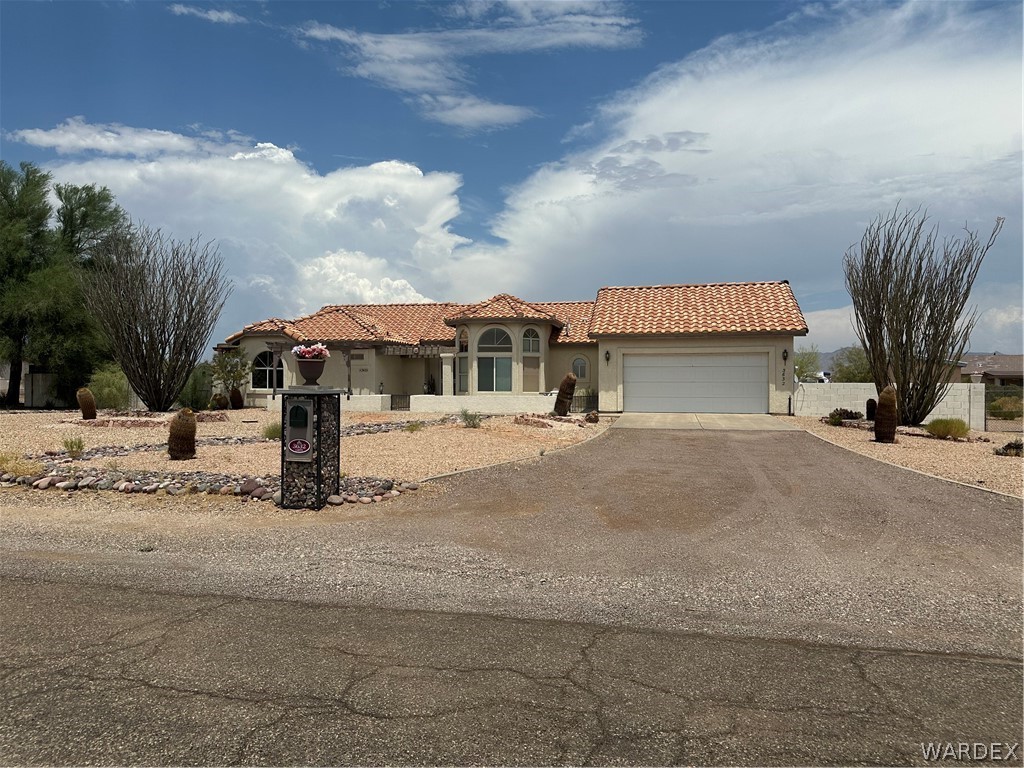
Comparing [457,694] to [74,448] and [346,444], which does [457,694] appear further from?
[74,448]

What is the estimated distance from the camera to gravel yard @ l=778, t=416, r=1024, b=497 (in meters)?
11.3

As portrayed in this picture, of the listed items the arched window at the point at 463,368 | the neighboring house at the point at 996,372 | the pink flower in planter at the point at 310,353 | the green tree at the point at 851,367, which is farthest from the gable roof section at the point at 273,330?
the neighboring house at the point at 996,372

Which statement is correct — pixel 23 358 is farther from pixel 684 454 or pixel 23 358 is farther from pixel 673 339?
pixel 684 454

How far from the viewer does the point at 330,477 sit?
382 inches

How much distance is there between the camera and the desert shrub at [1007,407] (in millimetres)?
29422

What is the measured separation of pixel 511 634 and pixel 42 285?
32.1m

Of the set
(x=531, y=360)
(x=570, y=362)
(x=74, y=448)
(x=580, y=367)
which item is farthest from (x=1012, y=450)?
(x=74, y=448)

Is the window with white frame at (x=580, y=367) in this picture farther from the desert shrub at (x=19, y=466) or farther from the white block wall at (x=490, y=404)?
the desert shrub at (x=19, y=466)

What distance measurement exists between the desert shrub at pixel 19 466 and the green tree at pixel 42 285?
19.8 metres

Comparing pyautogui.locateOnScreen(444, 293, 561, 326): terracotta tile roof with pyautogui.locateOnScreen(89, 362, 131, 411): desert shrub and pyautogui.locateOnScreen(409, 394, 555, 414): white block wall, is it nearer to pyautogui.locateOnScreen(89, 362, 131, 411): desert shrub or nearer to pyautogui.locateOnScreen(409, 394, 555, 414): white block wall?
pyautogui.locateOnScreen(409, 394, 555, 414): white block wall

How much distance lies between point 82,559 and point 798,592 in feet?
22.2

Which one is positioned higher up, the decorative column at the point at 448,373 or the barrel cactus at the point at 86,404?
the decorative column at the point at 448,373

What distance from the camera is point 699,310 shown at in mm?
27797

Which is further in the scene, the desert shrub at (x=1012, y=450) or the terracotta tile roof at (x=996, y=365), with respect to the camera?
the terracotta tile roof at (x=996, y=365)
